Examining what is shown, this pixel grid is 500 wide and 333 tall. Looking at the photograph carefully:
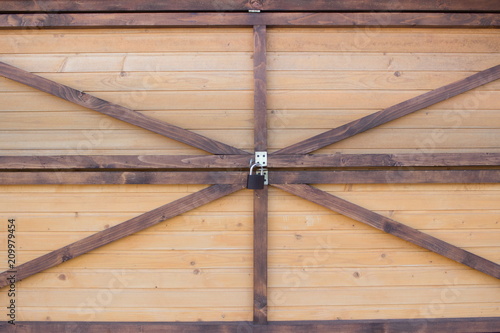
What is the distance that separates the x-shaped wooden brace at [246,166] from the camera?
109 inches

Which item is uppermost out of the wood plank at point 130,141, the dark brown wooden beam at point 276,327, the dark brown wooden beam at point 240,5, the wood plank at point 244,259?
the dark brown wooden beam at point 240,5

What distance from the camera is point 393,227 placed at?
2.82m

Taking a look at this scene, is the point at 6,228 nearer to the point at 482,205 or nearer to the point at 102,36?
the point at 102,36

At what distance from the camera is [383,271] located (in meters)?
2.90

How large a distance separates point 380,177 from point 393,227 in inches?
16.5

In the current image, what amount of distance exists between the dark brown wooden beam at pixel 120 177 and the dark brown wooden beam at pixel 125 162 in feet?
0.17

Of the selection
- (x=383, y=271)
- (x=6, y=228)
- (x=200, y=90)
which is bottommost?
(x=383, y=271)

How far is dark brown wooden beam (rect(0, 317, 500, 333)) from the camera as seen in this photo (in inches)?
112

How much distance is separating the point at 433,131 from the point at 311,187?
112 cm

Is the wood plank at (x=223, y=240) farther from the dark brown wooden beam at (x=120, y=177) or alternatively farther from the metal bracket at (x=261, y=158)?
the metal bracket at (x=261, y=158)

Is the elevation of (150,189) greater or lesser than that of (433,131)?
lesser

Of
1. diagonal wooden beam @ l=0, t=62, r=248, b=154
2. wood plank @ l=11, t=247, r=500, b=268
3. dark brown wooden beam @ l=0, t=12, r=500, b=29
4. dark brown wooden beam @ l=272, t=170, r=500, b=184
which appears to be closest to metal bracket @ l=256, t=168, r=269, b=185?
dark brown wooden beam @ l=272, t=170, r=500, b=184

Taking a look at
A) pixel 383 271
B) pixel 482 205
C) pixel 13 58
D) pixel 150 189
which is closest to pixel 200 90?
pixel 150 189

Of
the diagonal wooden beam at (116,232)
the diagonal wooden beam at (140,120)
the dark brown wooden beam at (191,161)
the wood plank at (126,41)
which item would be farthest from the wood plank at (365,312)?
the wood plank at (126,41)
